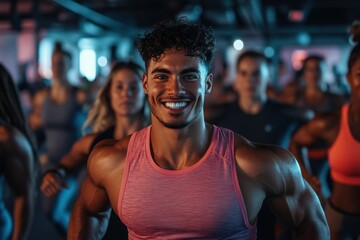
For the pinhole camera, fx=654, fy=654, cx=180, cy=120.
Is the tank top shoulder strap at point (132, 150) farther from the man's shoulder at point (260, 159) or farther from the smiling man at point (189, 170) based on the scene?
the man's shoulder at point (260, 159)

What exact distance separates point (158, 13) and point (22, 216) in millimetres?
6412

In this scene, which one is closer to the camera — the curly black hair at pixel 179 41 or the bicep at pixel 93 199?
the curly black hair at pixel 179 41

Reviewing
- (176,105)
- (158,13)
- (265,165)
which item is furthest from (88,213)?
(158,13)

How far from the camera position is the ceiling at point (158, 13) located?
654 centimetres

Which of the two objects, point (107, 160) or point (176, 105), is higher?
point (176, 105)

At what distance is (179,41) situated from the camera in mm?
2119

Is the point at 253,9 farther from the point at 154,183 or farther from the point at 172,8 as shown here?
the point at 154,183

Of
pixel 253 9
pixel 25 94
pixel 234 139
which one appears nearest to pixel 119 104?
pixel 234 139

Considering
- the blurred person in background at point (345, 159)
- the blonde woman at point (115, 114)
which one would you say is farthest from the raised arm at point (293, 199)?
the blonde woman at point (115, 114)

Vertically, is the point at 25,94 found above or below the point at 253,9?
below

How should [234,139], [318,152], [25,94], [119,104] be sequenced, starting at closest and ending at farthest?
[234,139] → [119,104] → [318,152] → [25,94]

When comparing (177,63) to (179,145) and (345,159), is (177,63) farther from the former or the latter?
(345,159)

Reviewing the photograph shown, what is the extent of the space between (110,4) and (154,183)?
5695 millimetres

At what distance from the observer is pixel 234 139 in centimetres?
217
